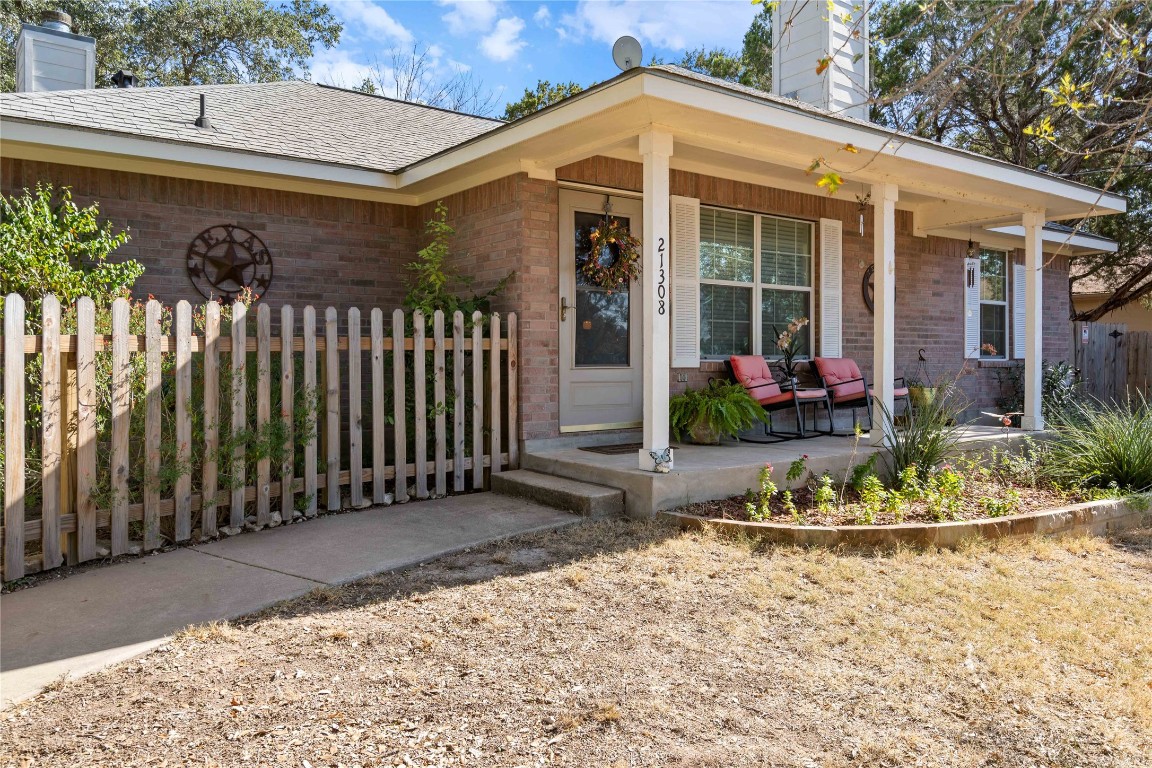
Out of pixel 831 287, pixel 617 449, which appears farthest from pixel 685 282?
pixel 831 287

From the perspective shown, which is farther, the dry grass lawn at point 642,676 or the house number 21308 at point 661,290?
the house number 21308 at point 661,290

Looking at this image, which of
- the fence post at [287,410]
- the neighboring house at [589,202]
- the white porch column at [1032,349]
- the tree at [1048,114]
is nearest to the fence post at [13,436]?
the fence post at [287,410]

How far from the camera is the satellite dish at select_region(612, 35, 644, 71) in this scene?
6.88m

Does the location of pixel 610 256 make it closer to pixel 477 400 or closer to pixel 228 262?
pixel 477 400

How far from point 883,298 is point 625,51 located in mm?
3099

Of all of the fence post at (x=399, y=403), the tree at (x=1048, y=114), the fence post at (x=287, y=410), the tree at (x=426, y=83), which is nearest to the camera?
the fence post at (x=287, y=410)

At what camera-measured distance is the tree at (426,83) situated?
23188 millimetres

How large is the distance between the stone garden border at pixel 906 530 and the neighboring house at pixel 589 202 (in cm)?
89

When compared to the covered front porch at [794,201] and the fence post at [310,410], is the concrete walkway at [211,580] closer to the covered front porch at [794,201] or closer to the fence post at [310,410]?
the fence post at [310,410]

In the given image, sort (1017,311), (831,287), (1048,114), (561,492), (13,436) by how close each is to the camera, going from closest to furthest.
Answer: (13,436) → (561,492) → (831,287) → (1017,311) → (1048,114)

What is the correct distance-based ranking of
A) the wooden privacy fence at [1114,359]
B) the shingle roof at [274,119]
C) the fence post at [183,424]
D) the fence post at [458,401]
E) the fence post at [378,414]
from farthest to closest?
the wooden privacy fence at [1114,359], the shingle roof at [274,119], the fence post at [458,401], the fence post at [378,414], the fence post at [183,424]

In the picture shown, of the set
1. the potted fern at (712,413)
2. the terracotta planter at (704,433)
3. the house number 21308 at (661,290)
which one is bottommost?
the terracotta planter at (704,433)

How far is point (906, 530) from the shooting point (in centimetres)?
476

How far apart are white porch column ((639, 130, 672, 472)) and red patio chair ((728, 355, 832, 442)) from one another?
2190 millimetres
